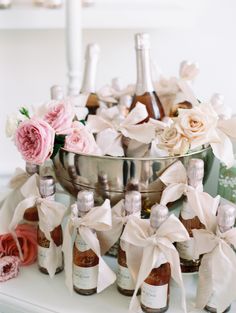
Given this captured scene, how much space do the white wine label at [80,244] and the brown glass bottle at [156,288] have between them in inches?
3.8

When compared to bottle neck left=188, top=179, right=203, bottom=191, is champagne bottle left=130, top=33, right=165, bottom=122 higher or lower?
higher

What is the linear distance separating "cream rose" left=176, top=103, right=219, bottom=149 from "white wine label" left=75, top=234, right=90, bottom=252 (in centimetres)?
20

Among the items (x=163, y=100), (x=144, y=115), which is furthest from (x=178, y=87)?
(x=144, y=115)

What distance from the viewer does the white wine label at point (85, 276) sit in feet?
2.39

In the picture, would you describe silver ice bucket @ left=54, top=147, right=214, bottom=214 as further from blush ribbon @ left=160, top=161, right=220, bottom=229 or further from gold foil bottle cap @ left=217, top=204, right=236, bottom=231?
gold foil bottle cap @ left=217, top=204, right=236, bottom=231

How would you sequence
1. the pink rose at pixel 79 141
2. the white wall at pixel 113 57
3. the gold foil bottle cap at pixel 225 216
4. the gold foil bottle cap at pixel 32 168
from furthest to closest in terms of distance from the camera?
the white wall at pixel 113 57 → the gold foil bottle cap at pixel 32 168 → the pink rose at pixel 79 141 → the gold foil bottle cap at pixel 225 216

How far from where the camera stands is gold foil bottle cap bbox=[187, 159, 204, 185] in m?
0.72

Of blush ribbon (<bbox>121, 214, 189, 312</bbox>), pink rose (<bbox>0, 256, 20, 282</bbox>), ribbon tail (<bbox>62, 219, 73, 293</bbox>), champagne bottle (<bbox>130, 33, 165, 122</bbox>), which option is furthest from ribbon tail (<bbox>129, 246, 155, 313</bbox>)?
champagne bottle (<bbox>130, 33, 165, 122</bbox>)

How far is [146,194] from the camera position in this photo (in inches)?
30.9

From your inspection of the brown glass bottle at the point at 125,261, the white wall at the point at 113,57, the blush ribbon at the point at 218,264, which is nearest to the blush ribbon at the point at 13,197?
the brown glass bottle at the point at 125,261

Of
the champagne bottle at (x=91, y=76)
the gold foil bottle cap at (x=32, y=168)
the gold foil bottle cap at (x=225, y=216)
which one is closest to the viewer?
the gold foil bottle cap at (x=225, y=216)

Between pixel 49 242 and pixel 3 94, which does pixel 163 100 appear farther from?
pixel 3 94

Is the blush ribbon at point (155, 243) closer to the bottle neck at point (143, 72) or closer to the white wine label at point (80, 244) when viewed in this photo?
the white wine label at point (80, 244)

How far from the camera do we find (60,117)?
760 millimetres
